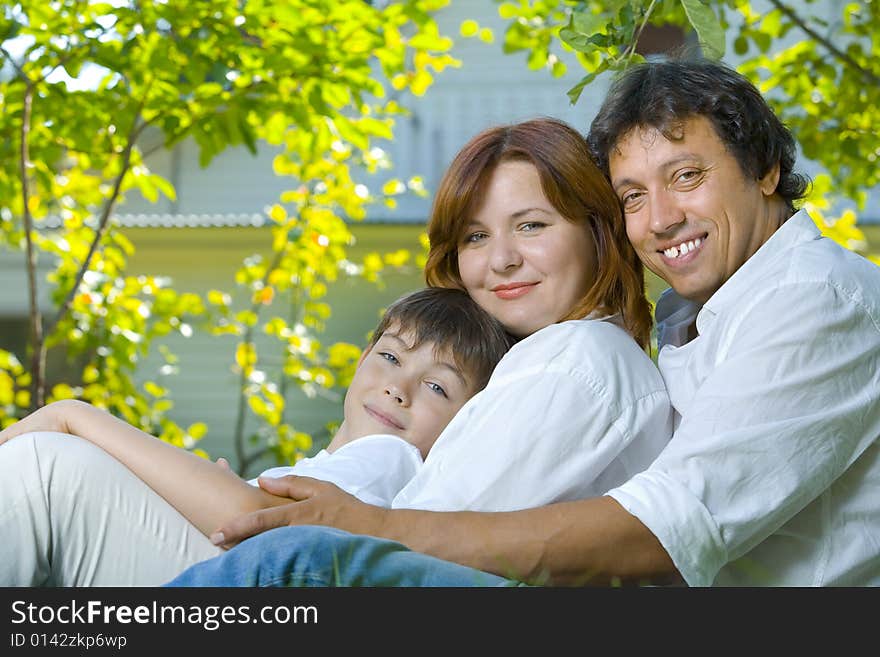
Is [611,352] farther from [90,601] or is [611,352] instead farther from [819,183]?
[819,183]

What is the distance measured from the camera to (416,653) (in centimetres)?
142

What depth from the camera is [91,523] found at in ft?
6.32

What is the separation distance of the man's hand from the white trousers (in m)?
0.13

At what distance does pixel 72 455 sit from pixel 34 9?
251 centimetres

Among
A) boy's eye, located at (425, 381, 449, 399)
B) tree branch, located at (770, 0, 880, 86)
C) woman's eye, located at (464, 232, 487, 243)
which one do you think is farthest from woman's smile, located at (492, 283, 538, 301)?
tree branch, located at (770, 0, 880, 86)

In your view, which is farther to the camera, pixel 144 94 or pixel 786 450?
pixel 144 94

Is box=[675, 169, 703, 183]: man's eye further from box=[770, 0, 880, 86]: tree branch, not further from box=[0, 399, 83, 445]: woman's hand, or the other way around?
box=[770, 0, 880, 86]: tree branch

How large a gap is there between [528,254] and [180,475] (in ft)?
2.69

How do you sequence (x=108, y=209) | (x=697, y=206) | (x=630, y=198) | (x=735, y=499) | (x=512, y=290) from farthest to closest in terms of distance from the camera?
1. (x=108, y=209)
2. (x=512, y=290)
3. (x=630, y=198)
4. (x=697, y=206)
5. (x=735, y=499)

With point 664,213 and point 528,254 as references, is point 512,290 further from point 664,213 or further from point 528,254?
point 664,213

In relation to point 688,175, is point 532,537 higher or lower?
lower

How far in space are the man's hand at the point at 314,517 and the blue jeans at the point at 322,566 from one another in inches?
9.9

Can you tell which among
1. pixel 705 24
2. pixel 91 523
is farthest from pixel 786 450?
pixel 91 523

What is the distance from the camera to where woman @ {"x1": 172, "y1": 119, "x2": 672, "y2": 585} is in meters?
1.52
